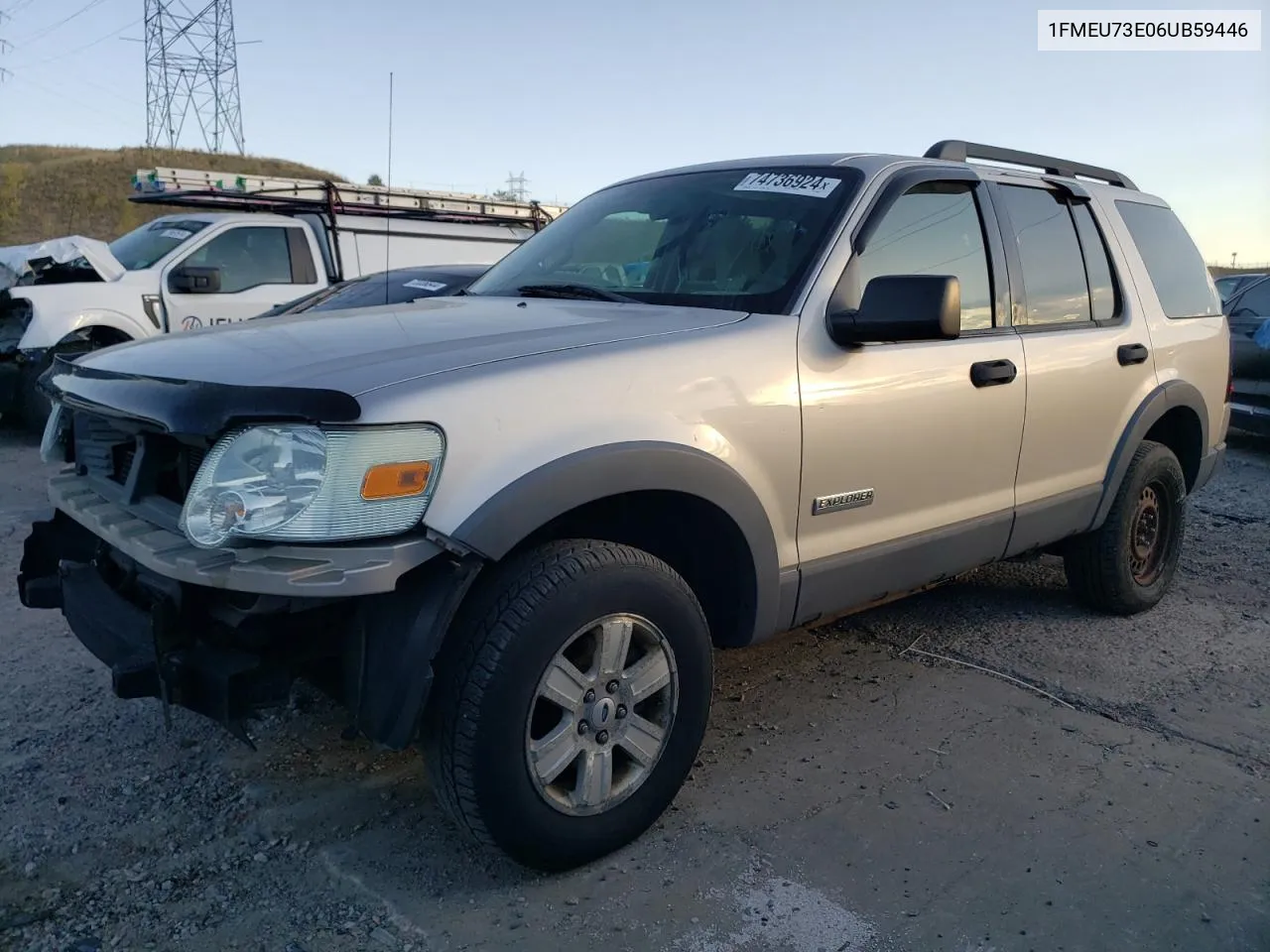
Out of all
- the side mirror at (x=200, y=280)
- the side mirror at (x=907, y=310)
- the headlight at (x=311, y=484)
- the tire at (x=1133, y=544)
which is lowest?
the tire at (x=1133, y=544)

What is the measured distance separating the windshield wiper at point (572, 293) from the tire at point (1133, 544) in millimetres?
2473

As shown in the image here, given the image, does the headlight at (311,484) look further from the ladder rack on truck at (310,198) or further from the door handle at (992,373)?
the ladder rack on truck at (310,198)

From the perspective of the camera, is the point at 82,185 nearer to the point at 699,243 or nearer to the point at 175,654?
the point at 699,243

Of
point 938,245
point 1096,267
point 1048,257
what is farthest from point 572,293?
point 1096,267

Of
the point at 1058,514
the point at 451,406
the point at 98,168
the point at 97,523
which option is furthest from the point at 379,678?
the point at 98,168

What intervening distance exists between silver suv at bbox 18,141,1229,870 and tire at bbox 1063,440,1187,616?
1.29 ft

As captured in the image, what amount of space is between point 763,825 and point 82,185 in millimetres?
48712

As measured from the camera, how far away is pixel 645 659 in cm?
267

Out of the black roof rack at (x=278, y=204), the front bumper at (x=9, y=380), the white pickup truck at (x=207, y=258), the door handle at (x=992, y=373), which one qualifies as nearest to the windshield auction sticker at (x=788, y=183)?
the door handle at (x=992, y=373)

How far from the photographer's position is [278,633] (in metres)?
2.30

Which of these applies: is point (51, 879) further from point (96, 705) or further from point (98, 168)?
point (98, 168)

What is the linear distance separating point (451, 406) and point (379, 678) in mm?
625

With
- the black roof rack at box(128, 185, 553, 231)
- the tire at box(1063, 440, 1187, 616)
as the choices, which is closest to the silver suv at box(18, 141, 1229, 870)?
the tire at box(1063, 440, 1187, 616)

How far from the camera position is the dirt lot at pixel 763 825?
242 centimetres
